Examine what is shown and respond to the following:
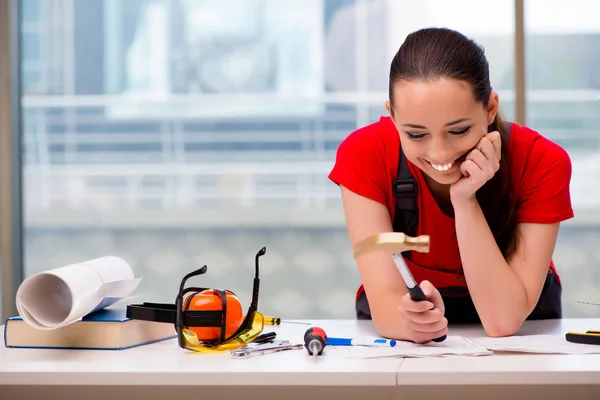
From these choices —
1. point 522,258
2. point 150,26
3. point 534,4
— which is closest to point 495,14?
point 534,4

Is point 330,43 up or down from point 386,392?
up

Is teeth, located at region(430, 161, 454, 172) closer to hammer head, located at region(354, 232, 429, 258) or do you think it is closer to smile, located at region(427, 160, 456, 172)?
smile, located at region(427, 160, 456, 172)

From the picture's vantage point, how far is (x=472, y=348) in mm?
1048

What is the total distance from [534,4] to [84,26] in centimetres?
177

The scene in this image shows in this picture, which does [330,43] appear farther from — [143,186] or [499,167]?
[499,167]

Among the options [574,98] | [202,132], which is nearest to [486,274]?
[574,98]

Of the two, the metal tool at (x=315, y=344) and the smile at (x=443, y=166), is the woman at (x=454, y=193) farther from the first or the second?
the metal tool at (x=315, y=344)

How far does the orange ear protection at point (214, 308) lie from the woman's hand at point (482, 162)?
0.47 m

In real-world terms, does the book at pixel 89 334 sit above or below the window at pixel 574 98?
below

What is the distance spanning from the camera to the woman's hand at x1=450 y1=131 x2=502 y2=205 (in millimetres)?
1231

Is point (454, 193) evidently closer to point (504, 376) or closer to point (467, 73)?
point (467, 73)

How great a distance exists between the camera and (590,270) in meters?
2.73

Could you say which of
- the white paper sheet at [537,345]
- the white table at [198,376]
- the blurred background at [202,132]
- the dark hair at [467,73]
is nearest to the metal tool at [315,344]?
the white table at [198,376]

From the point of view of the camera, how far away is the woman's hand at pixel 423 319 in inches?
42.7
